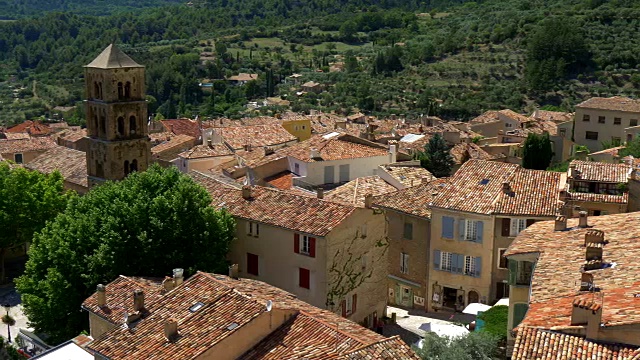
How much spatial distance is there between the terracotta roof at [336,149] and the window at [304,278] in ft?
45.1

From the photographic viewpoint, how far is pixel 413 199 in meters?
38.0

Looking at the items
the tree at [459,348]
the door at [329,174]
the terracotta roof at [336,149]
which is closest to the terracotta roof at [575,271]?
the tree at [459,348]

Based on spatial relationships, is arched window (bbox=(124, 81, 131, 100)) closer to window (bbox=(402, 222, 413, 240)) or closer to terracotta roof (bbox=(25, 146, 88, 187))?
terracotta roof (bbox=(25, 146, 88, 187))

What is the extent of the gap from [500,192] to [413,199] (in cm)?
437

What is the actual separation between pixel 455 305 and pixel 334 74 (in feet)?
353

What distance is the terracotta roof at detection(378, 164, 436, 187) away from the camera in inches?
1693

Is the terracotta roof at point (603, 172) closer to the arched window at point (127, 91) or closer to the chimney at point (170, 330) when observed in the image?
the chimney at point (170, 330)

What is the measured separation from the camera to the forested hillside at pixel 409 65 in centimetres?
10419

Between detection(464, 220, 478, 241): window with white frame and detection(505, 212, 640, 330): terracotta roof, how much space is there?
7.69 metres

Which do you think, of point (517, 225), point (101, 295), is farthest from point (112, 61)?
point (517, 225)

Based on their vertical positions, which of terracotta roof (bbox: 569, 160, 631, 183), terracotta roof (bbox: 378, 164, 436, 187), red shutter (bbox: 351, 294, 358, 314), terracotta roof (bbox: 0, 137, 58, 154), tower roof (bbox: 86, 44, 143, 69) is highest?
tower roof (bbox: 86, 44, 143, 69)

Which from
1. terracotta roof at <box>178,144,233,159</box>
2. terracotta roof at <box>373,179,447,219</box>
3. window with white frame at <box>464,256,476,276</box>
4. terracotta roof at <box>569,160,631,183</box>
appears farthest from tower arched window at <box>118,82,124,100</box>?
terracotta roof at <box>569,160,631,183</box>

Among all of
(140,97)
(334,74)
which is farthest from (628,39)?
(140,97)

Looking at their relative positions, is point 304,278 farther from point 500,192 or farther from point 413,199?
point 500,192
